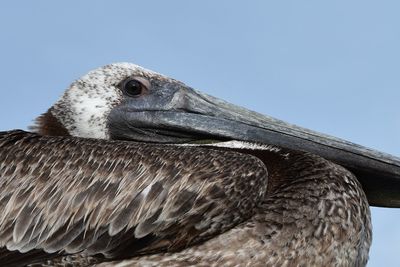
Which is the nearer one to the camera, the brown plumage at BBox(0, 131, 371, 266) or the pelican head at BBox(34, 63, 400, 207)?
the brown plumage at BBox(0, 131, 371, 266)

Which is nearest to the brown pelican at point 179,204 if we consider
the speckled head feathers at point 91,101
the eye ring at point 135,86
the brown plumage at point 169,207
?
the brown plumage at point 169,207

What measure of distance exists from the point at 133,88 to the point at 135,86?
0.08 ft

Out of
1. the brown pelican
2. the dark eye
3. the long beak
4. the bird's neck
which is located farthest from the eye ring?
the brown pelican

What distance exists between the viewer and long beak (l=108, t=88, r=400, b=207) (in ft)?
23.3

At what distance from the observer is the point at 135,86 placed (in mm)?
7688

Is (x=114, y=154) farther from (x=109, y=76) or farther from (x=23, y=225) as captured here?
(x=109, y=76)

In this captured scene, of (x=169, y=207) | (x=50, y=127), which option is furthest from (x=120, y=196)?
(x=50, y=127)

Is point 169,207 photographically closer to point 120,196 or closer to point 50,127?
point 120,196

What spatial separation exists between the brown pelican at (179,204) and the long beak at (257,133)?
2 cm

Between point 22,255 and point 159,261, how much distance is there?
0.96 metres

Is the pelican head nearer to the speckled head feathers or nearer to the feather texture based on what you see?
the speckled head feathers

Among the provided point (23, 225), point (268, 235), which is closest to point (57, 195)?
point (23, 225)

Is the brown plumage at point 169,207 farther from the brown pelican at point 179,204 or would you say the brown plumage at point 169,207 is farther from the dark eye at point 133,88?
the dark eye at point 133,88

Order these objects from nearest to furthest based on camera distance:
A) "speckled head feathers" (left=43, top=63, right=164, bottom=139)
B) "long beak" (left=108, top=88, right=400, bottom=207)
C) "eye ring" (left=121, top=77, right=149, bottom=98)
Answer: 1. "long beak" (left=108, top=88, right=400, bottom=207)
2. "speckled head feathers" (left=43, top=63, right=164, bottom=139)
3. "eye ring" (left=121, top=77, right=149, bottom=98)
